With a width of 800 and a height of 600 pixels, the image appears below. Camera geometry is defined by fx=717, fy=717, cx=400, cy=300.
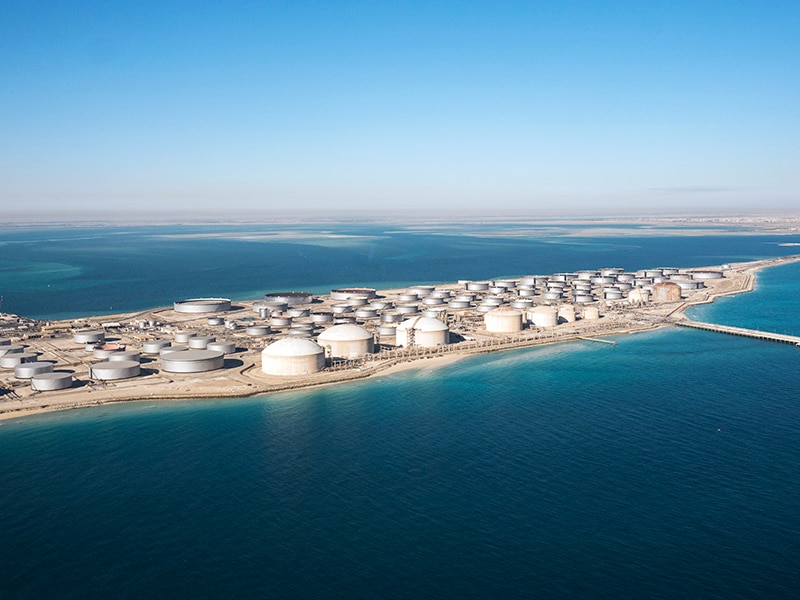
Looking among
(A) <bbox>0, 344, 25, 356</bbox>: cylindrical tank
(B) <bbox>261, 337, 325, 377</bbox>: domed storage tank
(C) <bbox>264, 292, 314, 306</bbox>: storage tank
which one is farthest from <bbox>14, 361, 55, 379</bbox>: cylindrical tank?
(C) <bbox>264, 292, 314, 306</bbox>: storage tank

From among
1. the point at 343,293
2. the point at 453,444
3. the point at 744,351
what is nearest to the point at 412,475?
the point at 453,444

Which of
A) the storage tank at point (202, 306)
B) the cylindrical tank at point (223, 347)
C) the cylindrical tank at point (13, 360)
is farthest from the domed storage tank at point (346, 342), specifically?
the storage tank at point (202, 306)

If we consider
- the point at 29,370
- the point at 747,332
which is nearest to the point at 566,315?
the point at 747,332

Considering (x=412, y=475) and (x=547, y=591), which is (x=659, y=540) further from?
(x=412, y=475)

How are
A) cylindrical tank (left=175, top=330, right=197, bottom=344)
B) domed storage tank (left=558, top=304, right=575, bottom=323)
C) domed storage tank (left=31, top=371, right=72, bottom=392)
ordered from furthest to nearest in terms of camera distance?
domed storage tank (left=558, top=304, right=575, bottom=323) < cylindrical tank (left=175, top=330, right=197, bottom=344) < domed storage tank (left=31, top=371, right=72, bottom=392)

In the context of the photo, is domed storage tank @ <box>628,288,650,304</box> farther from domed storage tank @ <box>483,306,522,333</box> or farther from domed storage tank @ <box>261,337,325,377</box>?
domed storage tank @ <box>261,337,325,377</box>

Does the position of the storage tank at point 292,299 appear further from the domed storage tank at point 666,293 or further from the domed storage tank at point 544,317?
the domed storage tank at point 666,293
